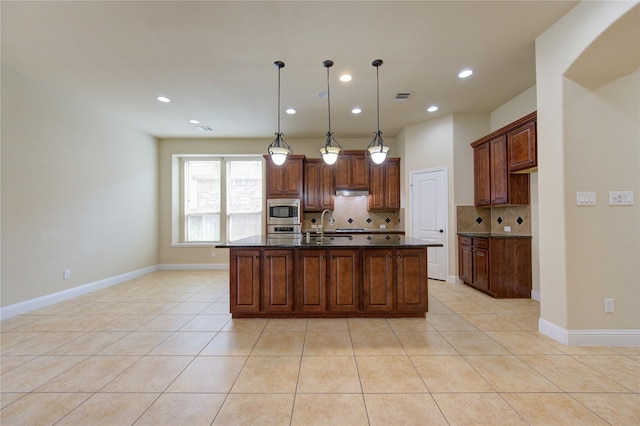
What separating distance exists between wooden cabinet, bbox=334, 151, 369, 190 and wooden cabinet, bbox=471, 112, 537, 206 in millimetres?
2111

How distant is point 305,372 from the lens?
6.91 feet

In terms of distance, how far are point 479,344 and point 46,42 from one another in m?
5.30

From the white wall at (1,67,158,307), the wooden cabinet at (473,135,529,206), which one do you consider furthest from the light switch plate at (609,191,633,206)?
the white wall at (1,67,158,307)

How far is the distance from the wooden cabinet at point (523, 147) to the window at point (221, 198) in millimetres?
4908

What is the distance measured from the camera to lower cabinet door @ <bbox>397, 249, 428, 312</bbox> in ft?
10.5

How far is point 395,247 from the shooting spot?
10.3ft

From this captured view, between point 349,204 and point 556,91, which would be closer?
point 556,91

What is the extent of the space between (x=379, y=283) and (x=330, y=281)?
1.91ft

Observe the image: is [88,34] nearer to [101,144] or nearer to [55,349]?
[101,144]

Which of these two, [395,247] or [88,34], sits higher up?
[88,34]

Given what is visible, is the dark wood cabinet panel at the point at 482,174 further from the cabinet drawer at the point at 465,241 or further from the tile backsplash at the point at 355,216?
the tile backsplash at the point at 355,216

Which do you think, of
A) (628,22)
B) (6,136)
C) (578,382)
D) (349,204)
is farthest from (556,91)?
(6,136)

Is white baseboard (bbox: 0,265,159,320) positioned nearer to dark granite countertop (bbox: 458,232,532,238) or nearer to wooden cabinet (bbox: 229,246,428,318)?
wooden cabinet (bbox: 229,246,428,318)

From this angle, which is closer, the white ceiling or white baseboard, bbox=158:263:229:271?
the white ceiling
